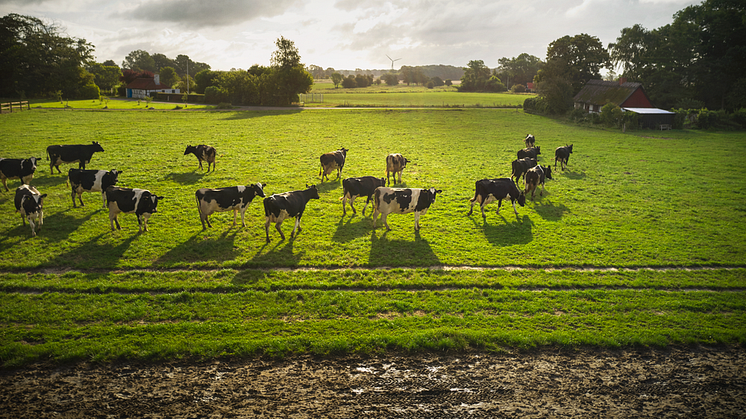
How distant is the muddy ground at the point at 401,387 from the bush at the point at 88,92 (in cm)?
8794

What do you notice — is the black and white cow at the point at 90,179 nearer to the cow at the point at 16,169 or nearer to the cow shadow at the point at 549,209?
the cow at the point at 16,169

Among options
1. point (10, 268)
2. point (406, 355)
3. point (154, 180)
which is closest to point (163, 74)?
point (154, 180)

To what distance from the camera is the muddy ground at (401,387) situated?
6.99m

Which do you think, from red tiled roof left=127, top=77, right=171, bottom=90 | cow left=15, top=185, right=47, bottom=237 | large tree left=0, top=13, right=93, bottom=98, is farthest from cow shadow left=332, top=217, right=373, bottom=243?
red tiled roof left=127, top=77, right=171, bottom=90

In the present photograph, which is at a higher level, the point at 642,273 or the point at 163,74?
the point at 163,74

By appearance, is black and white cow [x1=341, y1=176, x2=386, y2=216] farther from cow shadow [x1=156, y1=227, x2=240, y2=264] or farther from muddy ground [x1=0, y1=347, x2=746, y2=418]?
muddy ground [x1=0, y1=347, x2=746, y2=418]

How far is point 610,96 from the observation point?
5734cm

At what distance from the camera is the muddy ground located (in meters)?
6.99

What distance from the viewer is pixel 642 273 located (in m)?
11.9

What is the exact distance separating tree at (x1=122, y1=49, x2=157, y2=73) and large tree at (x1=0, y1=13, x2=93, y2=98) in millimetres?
99265

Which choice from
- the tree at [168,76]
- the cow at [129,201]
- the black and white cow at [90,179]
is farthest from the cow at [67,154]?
the tree at [168,76]

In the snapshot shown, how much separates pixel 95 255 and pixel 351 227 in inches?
342

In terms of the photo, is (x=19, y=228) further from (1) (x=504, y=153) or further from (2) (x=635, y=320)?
(1) (x=504, y=153)

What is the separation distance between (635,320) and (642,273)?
9.86 feet
